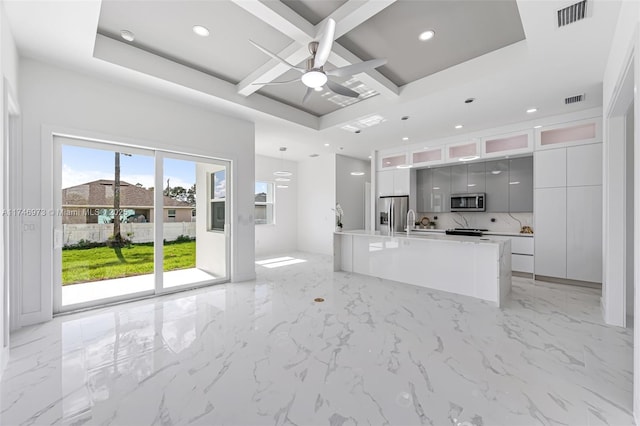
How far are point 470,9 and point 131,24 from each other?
3.55 m

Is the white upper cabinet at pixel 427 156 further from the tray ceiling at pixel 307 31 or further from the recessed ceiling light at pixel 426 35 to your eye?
the recessed ceiling light at pixel 426 35

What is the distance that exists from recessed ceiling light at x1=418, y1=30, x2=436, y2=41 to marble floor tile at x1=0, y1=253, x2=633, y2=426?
3291 mm

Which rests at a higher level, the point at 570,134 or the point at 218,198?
the point at 570,134

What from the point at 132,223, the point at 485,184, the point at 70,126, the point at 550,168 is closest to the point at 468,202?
the point at 485,184

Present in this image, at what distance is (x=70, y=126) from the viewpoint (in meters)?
3.30

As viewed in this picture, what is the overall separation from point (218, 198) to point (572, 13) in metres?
5.09

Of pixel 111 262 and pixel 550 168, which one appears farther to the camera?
pixel 550 168

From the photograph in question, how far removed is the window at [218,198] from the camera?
4902 millimetres

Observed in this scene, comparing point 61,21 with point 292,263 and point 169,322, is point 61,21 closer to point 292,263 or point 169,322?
point 169,322

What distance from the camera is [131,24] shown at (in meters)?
2.89

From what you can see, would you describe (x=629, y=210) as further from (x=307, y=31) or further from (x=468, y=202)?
(x=307, y=31)

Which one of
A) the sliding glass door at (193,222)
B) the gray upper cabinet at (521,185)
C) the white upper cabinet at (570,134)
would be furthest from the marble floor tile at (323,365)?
the white upper cabinet at (570,134)

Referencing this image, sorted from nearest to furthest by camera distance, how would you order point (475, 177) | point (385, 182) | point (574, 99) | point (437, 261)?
point (574, 99)
point (437, 261)
point (475, 177)
point (385, 182)

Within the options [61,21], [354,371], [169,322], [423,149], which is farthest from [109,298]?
[423,149]
